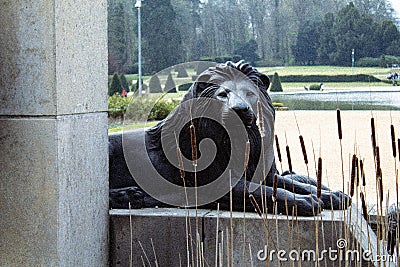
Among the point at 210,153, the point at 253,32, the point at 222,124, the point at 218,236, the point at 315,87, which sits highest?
the point at 253,32

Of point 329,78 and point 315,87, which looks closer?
point 315,87

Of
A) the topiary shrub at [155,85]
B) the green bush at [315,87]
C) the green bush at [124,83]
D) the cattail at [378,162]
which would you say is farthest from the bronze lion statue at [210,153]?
the green bush at [124,83]

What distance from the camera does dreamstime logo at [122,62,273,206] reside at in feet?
8.92

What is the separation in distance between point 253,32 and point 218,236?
9454mm

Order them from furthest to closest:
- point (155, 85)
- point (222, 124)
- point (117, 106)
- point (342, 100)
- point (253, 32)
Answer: point (253, 32)
point (342, 100)
point (117, 106)
point (155, 85)
point (222, 124)

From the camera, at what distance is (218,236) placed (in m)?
2.58

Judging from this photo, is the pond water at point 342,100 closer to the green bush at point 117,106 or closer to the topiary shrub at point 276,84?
the topiary shrub at point 276,84

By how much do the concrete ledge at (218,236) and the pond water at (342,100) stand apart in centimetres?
500

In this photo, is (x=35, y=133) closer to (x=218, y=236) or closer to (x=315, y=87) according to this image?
(x=218, y=236)

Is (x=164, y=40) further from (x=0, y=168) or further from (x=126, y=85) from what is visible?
(x=0, y=168)

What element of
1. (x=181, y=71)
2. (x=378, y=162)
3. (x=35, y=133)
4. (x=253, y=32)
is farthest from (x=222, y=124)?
(x=253, y=32)

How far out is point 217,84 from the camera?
2777 millimetres

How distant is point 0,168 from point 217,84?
0.93 metres

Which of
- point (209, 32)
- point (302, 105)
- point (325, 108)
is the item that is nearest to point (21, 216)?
point (302, 105)
